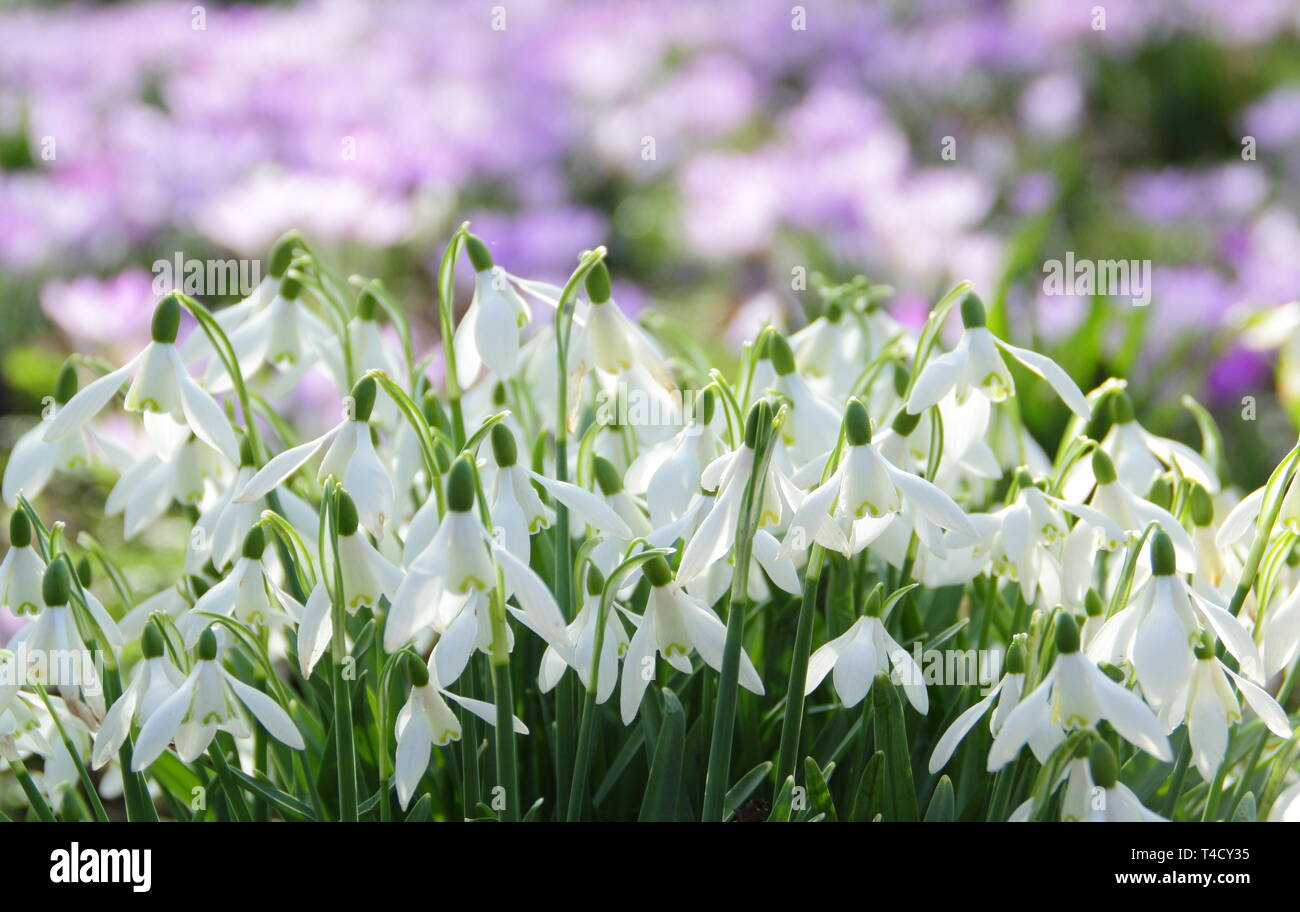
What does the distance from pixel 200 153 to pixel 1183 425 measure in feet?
8.34

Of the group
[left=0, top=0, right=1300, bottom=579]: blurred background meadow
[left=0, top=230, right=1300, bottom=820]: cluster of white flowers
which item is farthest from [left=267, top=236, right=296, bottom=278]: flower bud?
[left=0, top=0, right=1300, bottom=579]: blurred background meadow

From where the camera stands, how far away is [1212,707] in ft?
3.03

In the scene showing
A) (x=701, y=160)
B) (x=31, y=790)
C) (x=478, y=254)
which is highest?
(x=701, y=160)

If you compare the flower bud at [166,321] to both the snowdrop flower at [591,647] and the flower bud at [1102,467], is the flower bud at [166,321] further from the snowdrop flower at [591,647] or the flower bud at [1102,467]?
the flower bud at [1102,467]

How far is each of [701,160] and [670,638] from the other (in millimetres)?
3396

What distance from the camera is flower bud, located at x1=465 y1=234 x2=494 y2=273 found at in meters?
1.06

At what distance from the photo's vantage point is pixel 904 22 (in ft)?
16.4

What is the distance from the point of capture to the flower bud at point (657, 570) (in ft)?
3.03

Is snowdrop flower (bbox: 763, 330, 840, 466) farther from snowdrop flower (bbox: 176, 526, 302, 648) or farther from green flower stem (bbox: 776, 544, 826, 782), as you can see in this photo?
snowdrop flower (bbox: 176, 526, 302, 648)

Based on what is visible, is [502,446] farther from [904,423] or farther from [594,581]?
[904,423]

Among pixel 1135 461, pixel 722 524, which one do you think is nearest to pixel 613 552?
pixel 722 524

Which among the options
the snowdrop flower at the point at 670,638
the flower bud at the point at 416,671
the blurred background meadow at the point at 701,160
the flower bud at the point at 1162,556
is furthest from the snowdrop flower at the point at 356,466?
the blurred background meadow at the point at 701,160

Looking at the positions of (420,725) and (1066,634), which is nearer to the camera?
(1066,634)

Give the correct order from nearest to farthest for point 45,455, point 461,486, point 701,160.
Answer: point 461,486 → point 45,455 → point 701,160
